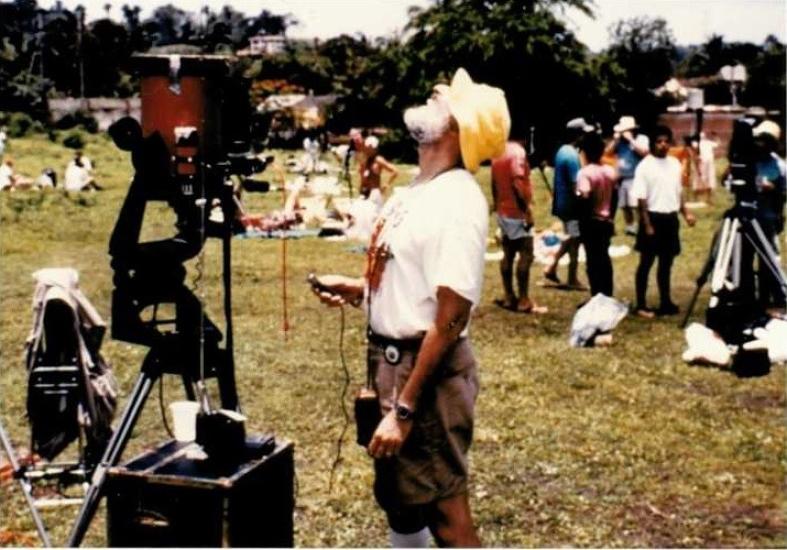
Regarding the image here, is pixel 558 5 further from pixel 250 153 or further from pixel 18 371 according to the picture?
pixel 250 153

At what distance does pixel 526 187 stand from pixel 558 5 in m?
23.6

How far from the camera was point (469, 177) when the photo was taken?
3.56 metres

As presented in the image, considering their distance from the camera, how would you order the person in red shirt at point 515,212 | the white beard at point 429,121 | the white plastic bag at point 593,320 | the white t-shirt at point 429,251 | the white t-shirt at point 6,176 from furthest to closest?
1. the white t-shirt at point 6,176
2. the person in red shirt at point 515,212
3. the white plastic bag at point 593,320
4. the white beard at point 429,121
5. the white t-shirt at point 429,251

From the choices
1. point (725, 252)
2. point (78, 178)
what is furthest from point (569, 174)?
point (78, 178)

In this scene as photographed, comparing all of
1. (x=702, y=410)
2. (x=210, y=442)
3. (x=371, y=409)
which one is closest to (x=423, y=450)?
(x=371, y=409)

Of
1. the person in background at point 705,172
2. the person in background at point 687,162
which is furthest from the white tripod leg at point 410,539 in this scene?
the person in background at point 705,172

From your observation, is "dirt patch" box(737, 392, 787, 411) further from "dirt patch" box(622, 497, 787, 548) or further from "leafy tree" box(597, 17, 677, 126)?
"leafy tree" box(597, 17, 677, 126)

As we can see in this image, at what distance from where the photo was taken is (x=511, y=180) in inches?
384

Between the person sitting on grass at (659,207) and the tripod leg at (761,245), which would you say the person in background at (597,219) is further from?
the tripod leg at (761,245)

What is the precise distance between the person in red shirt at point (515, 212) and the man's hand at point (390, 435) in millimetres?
Result: 6412

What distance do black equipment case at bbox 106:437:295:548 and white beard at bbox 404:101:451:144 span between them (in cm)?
111

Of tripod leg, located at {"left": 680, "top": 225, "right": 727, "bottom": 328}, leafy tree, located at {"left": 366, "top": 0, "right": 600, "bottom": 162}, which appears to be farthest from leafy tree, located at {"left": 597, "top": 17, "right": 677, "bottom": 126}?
Answer: tripod leg, located at {"left": 680, "top": 225, "right": 727, "bottom": 328}

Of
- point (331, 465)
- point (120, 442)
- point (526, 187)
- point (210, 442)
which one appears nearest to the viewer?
point (210, 442)

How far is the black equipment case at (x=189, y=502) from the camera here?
3.30 meters
